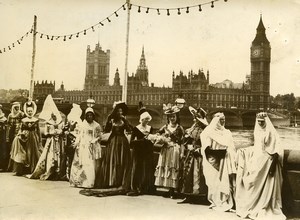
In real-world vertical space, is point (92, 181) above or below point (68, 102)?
below

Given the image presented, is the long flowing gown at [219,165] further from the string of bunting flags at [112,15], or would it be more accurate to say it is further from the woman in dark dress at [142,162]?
the string of bunting flags at [112,15]

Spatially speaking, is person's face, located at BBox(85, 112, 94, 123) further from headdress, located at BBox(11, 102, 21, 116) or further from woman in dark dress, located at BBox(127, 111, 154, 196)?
headdress, located at BBox(11, 102, 21, 116)

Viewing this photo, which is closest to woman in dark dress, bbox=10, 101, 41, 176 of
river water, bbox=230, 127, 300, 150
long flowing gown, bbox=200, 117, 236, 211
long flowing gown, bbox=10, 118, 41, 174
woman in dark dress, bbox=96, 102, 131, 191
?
long flowing gown, bbox=10, 118, 41, 174

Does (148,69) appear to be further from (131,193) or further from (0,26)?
(0,26)

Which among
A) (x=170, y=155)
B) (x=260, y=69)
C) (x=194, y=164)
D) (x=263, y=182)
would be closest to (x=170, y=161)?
(x=170, y=155)

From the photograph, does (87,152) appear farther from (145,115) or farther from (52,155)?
(145,115)

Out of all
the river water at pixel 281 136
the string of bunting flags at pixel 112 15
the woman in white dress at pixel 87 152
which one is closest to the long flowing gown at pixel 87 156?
the woman in white dress at pixel 87 152

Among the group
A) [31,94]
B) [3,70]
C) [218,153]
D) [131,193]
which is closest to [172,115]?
[218,153]
